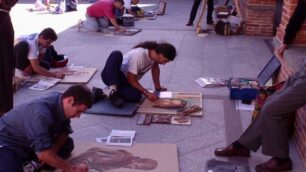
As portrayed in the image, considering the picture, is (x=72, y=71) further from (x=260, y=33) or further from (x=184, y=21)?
(x=184, y=21)

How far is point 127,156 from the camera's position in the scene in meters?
3.39

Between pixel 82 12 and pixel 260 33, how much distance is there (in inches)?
196

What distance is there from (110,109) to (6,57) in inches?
47.7

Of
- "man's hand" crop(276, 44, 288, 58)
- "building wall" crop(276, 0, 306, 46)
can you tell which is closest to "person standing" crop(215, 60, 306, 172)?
"man's hand" crop(276, 44, 288, 58)

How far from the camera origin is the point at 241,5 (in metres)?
9.52

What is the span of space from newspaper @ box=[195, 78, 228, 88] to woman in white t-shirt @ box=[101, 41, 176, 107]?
0.84 meters

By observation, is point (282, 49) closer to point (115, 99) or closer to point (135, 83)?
point (135, 83)

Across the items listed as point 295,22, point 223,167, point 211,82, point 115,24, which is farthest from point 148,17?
point 223,167

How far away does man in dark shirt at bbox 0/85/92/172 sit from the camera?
2633mm

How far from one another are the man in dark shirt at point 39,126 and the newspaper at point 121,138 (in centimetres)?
79

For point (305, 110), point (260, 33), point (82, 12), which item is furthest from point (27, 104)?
point (82, 12)

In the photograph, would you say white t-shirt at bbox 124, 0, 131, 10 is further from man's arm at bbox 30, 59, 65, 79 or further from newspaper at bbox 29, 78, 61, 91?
newspaper at bbox 29, 78, 61, 91

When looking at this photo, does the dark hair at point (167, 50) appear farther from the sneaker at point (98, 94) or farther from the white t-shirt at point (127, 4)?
the white t-shirt at point (127, 4)

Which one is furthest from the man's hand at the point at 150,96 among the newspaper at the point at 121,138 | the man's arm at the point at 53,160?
the man's arm at the point at 53,160
